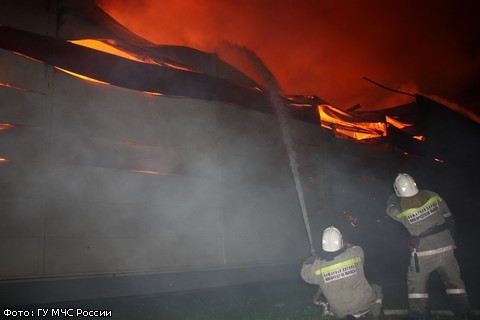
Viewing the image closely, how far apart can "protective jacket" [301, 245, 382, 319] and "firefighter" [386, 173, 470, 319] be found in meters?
0.85

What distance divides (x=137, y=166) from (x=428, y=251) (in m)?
4.02

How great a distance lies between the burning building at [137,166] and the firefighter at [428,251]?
119 inches

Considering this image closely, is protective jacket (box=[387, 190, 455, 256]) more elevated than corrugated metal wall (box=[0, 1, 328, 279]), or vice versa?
corrugated metal wall (box=[0, 1, 328, 279])

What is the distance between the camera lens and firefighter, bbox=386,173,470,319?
377 centimetres

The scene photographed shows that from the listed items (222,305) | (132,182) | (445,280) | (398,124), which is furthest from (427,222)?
(398,124)

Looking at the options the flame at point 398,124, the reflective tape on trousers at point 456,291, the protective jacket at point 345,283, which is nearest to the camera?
the protective jacket at point 345,283

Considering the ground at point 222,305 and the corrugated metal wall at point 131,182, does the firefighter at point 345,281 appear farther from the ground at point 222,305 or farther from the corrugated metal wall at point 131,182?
the corrugated metal wall at point 131,182

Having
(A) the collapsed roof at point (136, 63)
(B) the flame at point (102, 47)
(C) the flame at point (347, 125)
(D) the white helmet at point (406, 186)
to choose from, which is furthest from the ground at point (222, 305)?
(C) the flame at point (347, 125)

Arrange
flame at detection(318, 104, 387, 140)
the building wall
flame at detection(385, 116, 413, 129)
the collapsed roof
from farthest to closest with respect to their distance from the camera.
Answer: flame at detection(385, 116, 413, 129)
flame at detection(318, 104, 387, 140)
the collapsed roof
the building wall

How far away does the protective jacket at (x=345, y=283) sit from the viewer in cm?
322

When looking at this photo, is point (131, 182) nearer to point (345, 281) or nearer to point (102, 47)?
point (102, 47)

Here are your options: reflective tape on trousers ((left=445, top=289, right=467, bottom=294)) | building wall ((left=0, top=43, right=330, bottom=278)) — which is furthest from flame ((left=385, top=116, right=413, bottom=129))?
reflective tape on trousers ((left=445, top=289, right=467, bottom=294))

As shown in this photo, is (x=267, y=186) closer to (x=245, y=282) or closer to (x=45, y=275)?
(x=245, y=282)

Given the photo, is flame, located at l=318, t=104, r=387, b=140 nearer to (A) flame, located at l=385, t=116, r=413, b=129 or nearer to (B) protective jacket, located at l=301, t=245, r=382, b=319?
(A) flame, located at l=385, t=116, r=413, b=129
